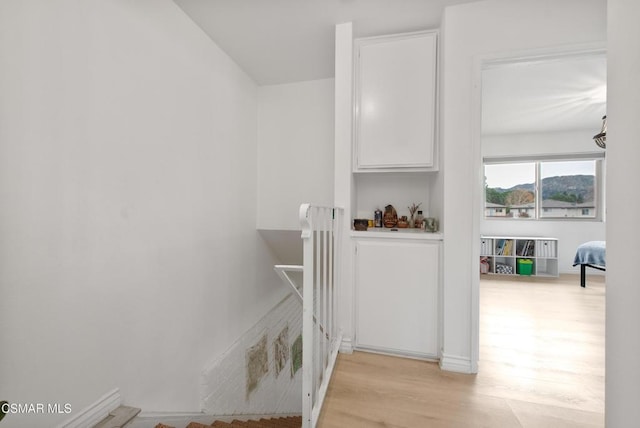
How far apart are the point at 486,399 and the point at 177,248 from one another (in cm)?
215

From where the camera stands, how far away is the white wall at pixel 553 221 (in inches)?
187

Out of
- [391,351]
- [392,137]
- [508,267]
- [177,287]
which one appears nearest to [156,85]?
[177,287]

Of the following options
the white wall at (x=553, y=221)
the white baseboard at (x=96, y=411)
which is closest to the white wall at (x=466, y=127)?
the white baseboard at (x=96, y=411)

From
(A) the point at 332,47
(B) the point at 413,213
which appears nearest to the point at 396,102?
(A) the point at 332,47

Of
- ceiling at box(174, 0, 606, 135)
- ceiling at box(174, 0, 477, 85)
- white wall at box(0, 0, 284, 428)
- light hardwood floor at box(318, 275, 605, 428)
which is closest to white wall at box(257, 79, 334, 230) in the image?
ceiling at box(174, 0, 606, 135)

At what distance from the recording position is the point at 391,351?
1972mm

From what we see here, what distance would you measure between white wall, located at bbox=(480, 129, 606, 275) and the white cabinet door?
3467mm

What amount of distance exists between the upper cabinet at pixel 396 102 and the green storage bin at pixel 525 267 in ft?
13.5

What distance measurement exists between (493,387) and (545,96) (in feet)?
11.9

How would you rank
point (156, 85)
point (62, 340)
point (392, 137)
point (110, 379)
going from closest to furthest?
point (62, 340) < point (110, 379) < point (156, 85) < point (392, 137)

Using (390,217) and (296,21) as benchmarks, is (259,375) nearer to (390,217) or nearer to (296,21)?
(390,217)

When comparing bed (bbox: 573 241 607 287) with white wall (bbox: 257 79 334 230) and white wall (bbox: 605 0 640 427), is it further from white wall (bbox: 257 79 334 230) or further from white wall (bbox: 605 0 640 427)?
white wall (bbox: 605 0 640 427)

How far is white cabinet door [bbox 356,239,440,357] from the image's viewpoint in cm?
191

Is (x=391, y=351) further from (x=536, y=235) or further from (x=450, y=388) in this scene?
(x=536, y=235)
